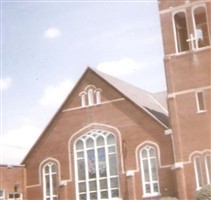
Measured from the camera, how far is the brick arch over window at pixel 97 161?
104 feet

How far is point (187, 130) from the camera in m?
28.0

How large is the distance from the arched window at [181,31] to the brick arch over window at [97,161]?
7372 mm

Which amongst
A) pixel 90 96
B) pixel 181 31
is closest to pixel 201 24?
pixel 181 31

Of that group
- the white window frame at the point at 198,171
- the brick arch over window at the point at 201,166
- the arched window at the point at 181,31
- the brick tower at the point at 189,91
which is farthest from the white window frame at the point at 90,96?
the white window frame at the point at 198,171

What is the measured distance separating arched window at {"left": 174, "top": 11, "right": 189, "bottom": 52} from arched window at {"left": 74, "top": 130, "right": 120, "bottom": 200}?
7857 mm

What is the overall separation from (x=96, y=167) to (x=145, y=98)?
7.99 meters

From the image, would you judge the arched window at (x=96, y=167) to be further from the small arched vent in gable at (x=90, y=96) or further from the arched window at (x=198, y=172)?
the arched window at (x=198, y=172)

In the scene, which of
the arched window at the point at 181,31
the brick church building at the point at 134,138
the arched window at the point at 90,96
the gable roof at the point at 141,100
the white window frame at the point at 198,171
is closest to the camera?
the white window frame at the point at 198,171

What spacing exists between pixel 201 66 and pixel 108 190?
10.6m

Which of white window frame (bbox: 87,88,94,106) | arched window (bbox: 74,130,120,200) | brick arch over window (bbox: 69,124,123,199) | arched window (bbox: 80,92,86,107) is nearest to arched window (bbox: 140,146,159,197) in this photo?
brick arch over window (bbox: 69,124,123,199)

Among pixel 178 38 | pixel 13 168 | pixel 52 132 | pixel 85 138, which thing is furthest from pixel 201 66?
pixel 13 168

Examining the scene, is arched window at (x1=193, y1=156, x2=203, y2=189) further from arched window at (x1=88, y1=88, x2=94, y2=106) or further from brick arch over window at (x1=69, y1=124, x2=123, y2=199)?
arched window at (x1=88, y1=88, x2=94, y2=106)

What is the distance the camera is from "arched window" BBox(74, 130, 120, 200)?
104 ft

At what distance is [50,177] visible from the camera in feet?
112
